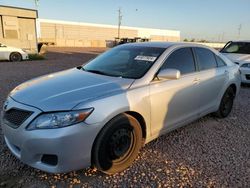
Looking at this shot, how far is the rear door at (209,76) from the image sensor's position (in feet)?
14.9

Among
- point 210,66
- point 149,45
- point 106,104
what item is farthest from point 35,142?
point 210,66

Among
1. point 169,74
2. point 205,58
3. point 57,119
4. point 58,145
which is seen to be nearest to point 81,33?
point 205,58

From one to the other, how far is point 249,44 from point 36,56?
14.8 metres

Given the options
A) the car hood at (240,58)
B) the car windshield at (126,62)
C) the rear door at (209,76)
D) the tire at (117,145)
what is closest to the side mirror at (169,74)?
the car windshield at (126,62)

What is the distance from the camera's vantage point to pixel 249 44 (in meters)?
10.2

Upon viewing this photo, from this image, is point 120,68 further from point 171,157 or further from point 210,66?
point 210,66

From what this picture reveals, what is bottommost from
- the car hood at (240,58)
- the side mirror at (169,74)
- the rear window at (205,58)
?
the car hood at (240,58)

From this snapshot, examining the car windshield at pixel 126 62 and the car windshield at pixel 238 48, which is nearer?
the car windshield at pixel 126 62

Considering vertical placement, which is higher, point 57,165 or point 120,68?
point 120,68

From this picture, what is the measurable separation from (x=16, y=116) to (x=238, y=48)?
9532mm

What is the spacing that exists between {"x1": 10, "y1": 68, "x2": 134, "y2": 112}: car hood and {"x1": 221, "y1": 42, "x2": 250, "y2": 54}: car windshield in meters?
8.14

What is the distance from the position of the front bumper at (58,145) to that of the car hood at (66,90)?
0.17m

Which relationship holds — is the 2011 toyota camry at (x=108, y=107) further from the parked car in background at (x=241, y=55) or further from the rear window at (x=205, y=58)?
the parked car in background at (x=241, y=55)

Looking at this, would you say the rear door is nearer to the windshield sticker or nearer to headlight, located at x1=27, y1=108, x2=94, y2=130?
the windshield sticker
